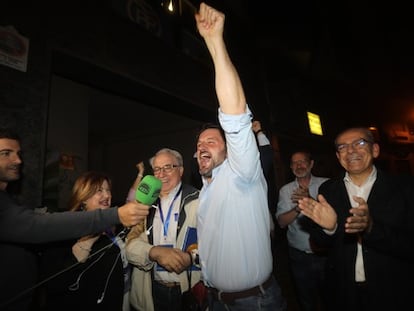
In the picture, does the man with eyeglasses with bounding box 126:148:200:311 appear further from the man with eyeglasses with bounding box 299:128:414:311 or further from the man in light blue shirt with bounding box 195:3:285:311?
the man with eyeglasses with bounding box 299:128:414:311

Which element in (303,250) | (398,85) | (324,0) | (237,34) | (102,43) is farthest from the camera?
(398,85)

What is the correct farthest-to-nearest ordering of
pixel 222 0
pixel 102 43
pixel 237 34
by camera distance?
pixel 237 34, pixel 222 0, pixel 102 43

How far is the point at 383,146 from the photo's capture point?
566 inches

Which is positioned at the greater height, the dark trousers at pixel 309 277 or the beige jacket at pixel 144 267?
the beige jacket at pixel 144 267

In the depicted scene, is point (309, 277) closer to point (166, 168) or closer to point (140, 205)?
point (166, 168)

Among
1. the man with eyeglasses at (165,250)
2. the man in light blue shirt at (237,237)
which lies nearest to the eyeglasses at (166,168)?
the man with eyeglasses at (165,250)

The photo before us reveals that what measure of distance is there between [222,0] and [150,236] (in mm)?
7314

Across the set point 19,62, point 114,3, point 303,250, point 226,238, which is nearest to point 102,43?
point 114,3

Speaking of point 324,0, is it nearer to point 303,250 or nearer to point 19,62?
point 303,250

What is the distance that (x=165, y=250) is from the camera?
2355mm

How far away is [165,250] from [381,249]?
181 centimetres

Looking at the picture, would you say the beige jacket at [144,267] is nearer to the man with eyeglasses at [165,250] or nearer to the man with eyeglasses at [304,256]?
the man with eyeglasses at [165,250]

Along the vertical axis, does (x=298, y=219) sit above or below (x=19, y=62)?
below

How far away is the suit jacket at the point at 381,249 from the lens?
79.9 inches
